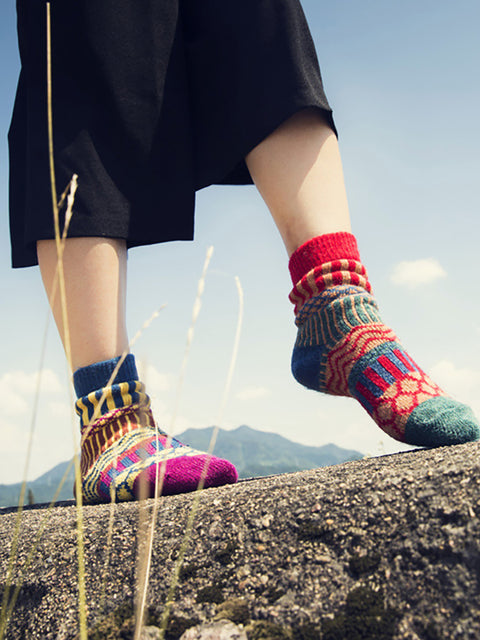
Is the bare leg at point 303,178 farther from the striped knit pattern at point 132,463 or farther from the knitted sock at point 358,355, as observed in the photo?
the striped knit pattern at point 132,463

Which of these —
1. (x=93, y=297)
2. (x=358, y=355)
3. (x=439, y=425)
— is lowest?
(x=439, y=425)

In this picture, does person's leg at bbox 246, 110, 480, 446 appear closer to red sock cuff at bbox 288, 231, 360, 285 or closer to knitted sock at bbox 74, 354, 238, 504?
red sock cuff at bbox 288, 231, 360, 285

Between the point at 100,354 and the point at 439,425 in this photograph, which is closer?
the point at 439,425

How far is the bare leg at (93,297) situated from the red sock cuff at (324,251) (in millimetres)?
481

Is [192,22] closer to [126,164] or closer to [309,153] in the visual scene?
[126,164]

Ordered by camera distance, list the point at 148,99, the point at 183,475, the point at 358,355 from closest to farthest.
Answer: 1. the point at 183,475
2. the point at 358,355
3. the point at 148,99

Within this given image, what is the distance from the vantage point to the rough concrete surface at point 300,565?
645 millimetres

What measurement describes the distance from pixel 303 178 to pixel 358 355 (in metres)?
0.46

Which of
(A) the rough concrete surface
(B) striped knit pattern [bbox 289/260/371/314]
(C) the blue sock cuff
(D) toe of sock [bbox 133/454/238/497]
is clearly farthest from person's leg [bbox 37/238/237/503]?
(B) striped knit pattern [bbox 289/260/371/314]

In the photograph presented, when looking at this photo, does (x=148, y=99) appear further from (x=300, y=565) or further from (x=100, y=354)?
(x=300, y=565)

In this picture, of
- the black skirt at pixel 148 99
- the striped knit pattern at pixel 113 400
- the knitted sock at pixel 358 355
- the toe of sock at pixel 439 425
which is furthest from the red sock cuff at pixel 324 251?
the striped knit pattern at pixel 113 400

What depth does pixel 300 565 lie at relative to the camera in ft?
2.40

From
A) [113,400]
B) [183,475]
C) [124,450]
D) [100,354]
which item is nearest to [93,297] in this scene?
[100,354]

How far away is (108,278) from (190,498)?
24.9 inches
